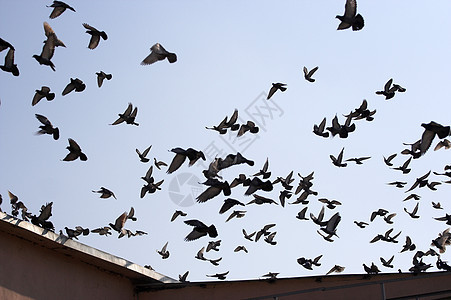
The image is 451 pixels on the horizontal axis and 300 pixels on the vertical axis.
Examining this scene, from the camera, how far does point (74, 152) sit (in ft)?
57.0

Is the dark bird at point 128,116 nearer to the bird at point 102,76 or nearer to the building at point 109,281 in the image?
the bird at point 102,76

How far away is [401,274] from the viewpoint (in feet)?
53.8

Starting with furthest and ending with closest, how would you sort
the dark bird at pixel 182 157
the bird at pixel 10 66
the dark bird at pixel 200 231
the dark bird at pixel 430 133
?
the dark bird at pixel 430 133 < the dark bird at pixel 182 157 < the dark bird at pixel 200 231 < the bird at pixel 10 66

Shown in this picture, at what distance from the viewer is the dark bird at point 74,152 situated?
56.8 feet

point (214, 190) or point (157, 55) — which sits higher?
point (157, 55)

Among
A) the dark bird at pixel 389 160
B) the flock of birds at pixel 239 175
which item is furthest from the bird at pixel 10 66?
the dark bird at pixel 389 160

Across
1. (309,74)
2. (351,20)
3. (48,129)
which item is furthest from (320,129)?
(48,129)

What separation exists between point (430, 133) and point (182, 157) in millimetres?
5809

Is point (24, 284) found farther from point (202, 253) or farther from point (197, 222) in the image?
point (202, 253)

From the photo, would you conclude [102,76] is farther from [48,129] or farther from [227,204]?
[227,204]

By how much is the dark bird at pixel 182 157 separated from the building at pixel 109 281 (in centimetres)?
239

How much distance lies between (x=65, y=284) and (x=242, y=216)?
703 centimetres

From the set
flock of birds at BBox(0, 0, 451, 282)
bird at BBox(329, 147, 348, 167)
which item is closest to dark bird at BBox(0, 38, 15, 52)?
flock of birds at BBox(0, 0, 451, 282)

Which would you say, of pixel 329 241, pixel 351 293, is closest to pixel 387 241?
pixel 329 241
